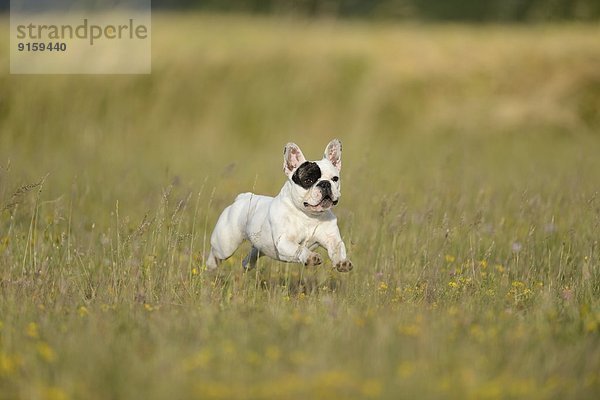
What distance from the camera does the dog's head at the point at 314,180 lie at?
6.55 m

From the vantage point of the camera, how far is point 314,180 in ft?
21.9

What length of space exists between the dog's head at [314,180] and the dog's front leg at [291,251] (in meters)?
0.27

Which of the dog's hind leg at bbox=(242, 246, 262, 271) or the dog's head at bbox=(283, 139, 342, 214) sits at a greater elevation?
the dog's head at bbox=(283, 139, 342, 214)

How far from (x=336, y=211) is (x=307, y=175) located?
10.9 feet

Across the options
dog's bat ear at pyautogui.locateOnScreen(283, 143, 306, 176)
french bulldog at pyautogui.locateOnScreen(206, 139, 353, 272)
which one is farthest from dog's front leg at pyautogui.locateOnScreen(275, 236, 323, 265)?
dog's bat ear at pyautogui.locateOnScreen(283, 143, 306, 176)

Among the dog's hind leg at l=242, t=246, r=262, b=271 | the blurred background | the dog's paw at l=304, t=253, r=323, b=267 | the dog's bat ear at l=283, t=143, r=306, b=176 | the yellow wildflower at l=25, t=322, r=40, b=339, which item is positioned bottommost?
the yellow wildflower at l=25, t=322, r=40, b=339

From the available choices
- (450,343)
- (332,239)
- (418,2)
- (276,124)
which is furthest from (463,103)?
(450,343)

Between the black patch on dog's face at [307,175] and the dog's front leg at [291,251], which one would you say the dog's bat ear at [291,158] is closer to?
the black patch on dog's face at [307,175]

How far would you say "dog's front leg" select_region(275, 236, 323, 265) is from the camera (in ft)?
21.2

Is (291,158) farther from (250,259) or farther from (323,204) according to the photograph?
(250,259)

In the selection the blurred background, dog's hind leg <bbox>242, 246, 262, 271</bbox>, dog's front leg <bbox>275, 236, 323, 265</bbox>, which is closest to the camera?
dog's front leg <bbox>275, 236, 323, 265</bbox>

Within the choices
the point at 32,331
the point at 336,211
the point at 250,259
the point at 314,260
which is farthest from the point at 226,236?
the point at 336,211

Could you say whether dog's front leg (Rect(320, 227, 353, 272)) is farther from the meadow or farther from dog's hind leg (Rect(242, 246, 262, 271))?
dog's hind leg (Rect(242, 246, 262, 271))

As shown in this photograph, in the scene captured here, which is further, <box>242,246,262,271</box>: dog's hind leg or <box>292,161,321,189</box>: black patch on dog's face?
<box>242,246,262,271</box>: dog's hind leg
